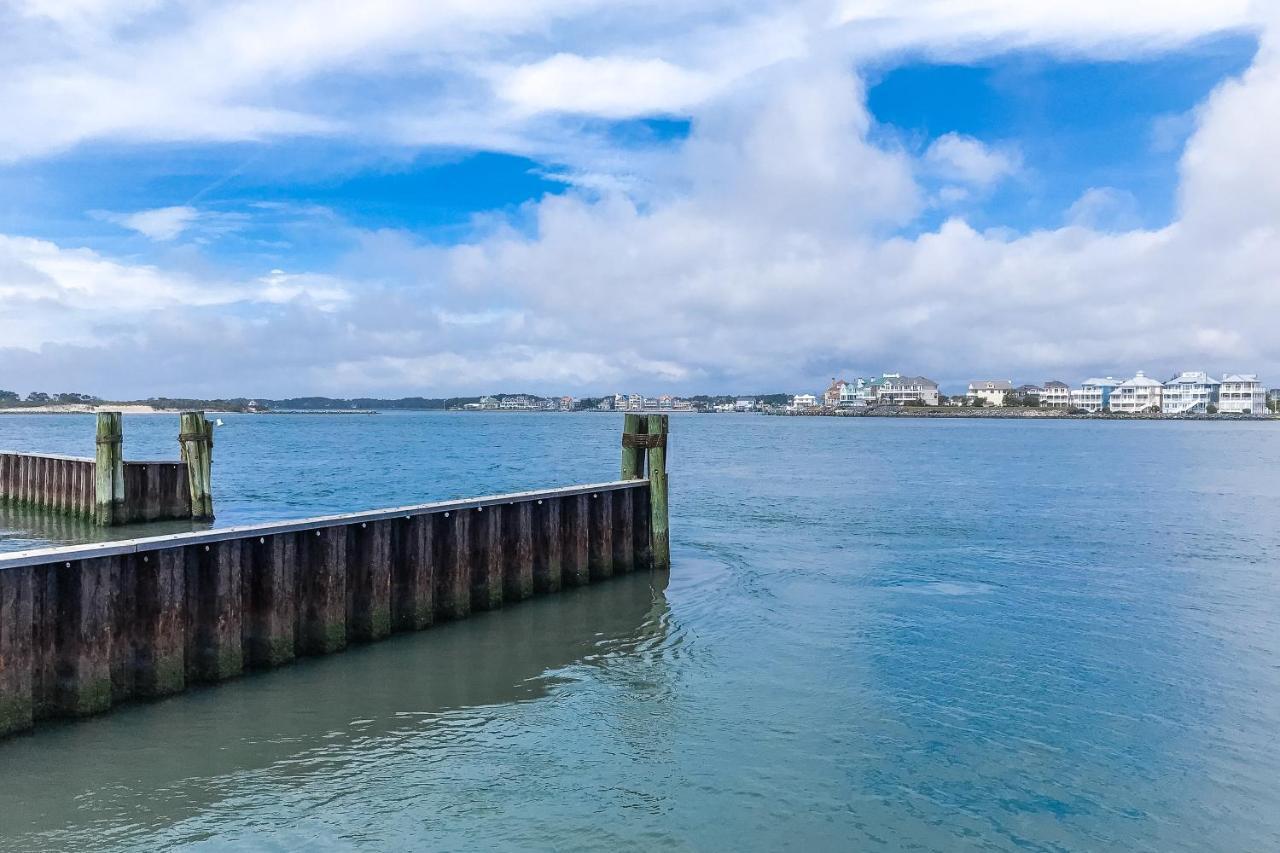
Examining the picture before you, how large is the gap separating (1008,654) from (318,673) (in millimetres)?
10632

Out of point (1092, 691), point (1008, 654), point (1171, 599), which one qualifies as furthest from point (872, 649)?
point (1171, 599)

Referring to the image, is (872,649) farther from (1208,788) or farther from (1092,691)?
(1208,788)

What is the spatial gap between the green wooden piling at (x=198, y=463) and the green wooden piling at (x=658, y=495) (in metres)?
13.6

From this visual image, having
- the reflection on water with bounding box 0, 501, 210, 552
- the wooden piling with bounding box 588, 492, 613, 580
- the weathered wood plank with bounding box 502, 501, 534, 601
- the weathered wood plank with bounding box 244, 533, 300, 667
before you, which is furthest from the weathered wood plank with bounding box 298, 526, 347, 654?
the reflection on water with bounding box 0, 501, 210, 552

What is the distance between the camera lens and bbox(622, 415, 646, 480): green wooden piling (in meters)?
20.2

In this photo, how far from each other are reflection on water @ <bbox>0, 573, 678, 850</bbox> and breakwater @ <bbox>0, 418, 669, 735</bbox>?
33 centimetres

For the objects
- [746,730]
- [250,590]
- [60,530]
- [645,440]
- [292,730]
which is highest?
[645,440]

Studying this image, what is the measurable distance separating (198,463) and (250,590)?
1615cm

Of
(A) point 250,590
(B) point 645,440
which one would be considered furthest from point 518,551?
(A) point 250,590

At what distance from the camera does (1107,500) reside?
129 feet

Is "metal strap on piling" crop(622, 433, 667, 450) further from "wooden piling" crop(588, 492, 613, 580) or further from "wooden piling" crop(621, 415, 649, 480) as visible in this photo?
"wooden piling" crop(588, 492, 613, 580)

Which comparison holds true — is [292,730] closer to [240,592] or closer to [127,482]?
[240,592]

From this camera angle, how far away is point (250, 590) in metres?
11.5

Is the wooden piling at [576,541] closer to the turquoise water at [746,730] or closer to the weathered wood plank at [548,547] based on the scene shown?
the weathered wood plank at [548,547]
